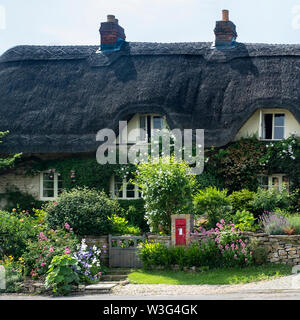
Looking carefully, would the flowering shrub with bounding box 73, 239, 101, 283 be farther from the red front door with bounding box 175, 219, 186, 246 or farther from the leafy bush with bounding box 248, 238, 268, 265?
the leafy bush with bounding box 248, 238, 268, 265

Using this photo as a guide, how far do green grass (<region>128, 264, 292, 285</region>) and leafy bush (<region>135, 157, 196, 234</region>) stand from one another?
6.96 ft

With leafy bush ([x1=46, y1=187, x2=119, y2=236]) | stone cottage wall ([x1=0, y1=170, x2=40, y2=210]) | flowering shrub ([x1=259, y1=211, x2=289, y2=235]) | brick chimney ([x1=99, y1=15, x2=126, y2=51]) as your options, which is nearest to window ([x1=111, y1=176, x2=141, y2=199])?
Answer: stone cottage wall ([x1=0, y1=170, x2=40, y2=210])

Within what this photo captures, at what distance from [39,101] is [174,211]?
800cm

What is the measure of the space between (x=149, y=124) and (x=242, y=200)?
16.1ft

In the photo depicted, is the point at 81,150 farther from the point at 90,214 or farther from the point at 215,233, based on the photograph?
the point at 215,233

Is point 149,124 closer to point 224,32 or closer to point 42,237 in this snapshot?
point 224,32

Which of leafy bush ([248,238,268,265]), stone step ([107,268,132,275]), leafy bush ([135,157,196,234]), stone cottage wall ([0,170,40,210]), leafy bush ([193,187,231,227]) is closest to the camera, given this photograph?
leafy bush ([248,238,268,265])

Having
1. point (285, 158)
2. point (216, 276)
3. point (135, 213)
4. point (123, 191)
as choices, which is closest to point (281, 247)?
point (216, 276)

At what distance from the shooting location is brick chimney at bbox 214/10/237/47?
75.4ft

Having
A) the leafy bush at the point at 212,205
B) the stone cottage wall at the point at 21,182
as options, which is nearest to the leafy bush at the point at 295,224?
the leafy bush at the point at 212,205

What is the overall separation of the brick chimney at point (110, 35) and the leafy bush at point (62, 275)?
11893mm

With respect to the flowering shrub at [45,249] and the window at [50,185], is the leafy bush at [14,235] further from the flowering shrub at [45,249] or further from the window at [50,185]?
the window at [50,185]

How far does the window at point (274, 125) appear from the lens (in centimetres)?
2086

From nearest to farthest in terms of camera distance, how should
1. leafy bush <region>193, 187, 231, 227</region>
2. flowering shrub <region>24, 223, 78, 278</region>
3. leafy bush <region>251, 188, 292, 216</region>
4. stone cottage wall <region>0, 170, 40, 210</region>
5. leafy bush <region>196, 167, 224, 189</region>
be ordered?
1. flowering shrub <region>24, 223, 78, 278</region>
2. leafy bush <region>193, 187, 231, 227</region>
3. leafy bush <region>251, 188, 292, 216</region>
4. leafy bush <region>196, 167, 224, 189</region>
5. stone cottage wall <region>0, 170, 40, 210</region>
